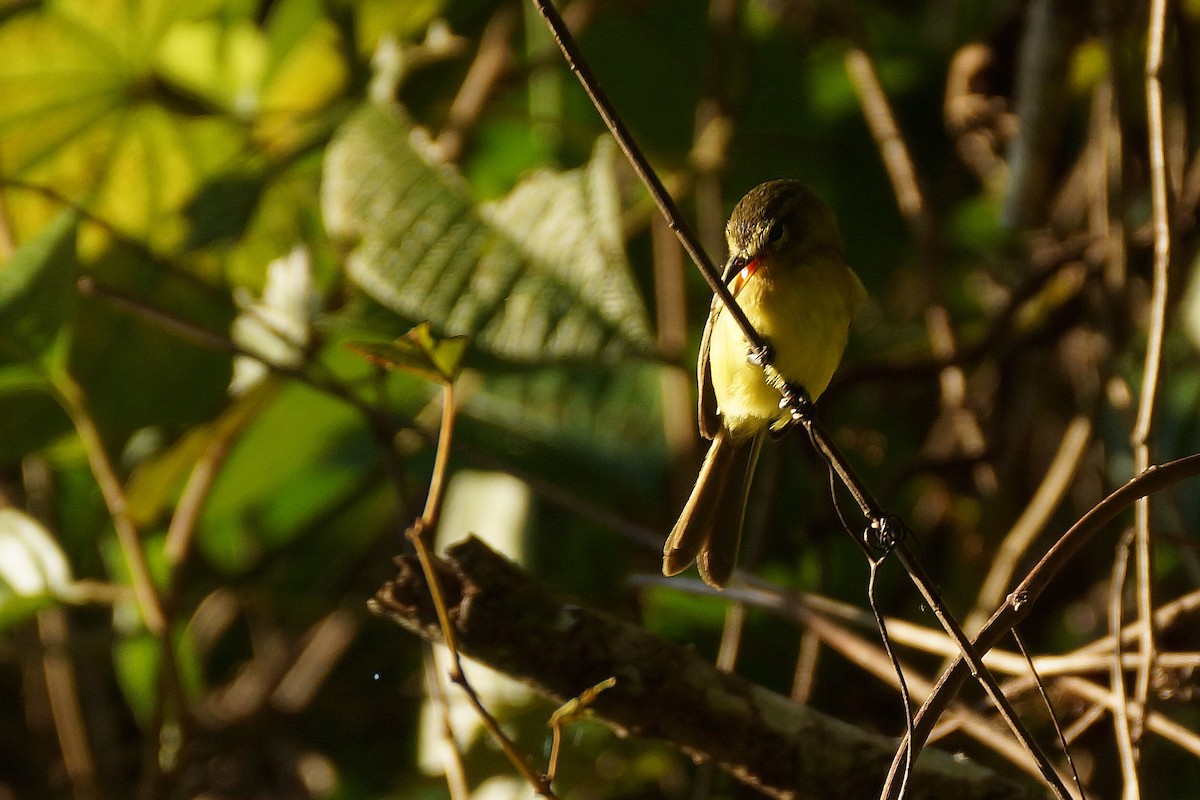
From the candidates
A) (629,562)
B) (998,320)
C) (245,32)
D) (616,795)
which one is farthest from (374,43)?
(616,795)

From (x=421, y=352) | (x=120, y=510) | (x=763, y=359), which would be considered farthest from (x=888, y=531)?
(x=120, y=510)

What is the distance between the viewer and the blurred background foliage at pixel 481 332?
2.26 m

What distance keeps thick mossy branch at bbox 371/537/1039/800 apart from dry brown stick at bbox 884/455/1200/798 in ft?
1.17

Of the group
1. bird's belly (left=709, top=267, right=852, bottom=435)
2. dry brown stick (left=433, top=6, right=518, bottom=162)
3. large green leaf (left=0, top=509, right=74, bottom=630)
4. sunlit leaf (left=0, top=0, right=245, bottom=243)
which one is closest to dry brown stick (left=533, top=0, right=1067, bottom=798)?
bird's belly (left=709, top=267, right=852, bottom=435)

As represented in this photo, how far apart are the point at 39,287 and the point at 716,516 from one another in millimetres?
1012

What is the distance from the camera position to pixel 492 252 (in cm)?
228

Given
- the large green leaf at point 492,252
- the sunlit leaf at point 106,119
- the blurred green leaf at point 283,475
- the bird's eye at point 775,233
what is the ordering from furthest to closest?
the sunlit leaf at point 106,119
the blurred green leaf at point 283,475
the large green leaf at point 492,252
the bird's eye at point 775,233

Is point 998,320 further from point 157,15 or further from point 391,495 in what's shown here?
point 157,15

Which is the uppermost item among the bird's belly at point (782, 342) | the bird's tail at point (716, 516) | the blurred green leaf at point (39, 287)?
the bird's belly at point (782, 342)

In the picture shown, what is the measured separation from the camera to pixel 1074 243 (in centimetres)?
Answer: 251

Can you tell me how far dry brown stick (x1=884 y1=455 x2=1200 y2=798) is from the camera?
1.12 metres

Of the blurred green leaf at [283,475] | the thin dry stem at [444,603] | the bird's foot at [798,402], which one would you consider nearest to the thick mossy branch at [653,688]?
the thin dry stem at [444,603]

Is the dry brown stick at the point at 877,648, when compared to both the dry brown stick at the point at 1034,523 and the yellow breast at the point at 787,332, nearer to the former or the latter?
the yellow breast at the point at 787,332

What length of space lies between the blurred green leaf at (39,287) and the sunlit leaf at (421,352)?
748 millimetres
